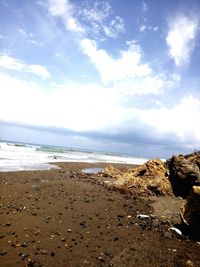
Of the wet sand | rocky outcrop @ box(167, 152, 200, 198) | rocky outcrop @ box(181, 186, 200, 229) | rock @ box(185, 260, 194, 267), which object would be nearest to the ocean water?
the wet sand

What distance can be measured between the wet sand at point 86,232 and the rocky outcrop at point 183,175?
278 centimetres

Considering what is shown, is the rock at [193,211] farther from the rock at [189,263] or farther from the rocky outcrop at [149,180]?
the rocky outcrop at [149,180]

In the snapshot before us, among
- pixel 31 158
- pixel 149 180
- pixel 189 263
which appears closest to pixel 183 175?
pixel 149 180

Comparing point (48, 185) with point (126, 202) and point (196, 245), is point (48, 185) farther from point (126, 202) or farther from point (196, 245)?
point (196, 245)

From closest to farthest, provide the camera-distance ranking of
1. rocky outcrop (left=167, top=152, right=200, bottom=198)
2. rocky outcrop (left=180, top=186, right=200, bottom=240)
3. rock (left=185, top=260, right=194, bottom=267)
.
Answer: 1. rock (left=185, top=260, right=194, bottom=267)
2. rocky outcrop (left=180, top=186, right=200, bottom=240)
3. rocky outcrop (left=167, top=152, right=200, bottom=198)

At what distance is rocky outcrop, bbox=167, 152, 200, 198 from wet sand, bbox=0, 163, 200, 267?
2.78 metres

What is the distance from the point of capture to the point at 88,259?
654 cm

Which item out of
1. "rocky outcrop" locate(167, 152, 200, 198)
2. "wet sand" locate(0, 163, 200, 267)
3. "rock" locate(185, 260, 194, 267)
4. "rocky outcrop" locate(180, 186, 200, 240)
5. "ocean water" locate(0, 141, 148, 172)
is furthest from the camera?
"ocean water" locate(0, 141, 148, 172)

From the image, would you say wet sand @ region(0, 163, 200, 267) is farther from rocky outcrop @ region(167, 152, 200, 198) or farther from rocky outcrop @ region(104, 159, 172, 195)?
rocky outcrop @ region(167, 152, 200, 198)

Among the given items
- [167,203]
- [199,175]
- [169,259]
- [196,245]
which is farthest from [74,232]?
[199,175]

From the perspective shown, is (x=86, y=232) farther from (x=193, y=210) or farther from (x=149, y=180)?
(x=149, y=180)

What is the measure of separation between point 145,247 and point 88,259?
1.63 meters

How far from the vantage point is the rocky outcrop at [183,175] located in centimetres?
1532

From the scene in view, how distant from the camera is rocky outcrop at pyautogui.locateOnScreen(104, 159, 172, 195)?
15.4m
